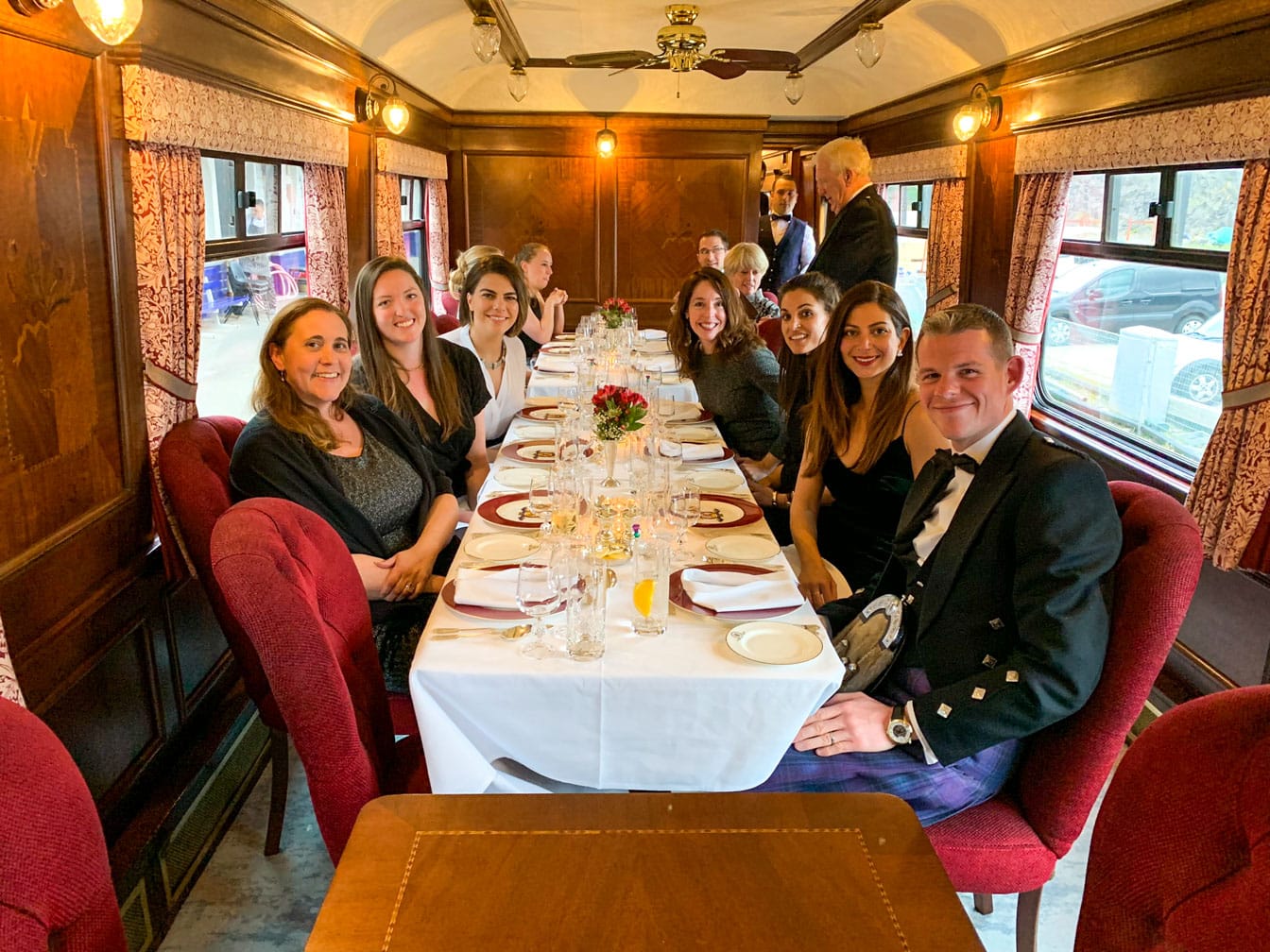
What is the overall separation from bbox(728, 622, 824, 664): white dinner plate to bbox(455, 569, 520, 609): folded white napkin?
484 mm

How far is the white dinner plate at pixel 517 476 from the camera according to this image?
120 inches

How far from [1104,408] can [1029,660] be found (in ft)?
11.3

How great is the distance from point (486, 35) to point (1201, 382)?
342 cm

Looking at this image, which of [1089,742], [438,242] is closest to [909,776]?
[1089,742]

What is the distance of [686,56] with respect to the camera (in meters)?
4.77

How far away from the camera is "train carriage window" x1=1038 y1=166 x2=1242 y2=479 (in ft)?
12.8

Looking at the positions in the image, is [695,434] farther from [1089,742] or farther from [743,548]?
[1089,742]

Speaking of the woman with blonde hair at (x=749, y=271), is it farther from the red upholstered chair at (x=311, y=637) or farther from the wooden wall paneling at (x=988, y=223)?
the red upholstered chair at (x=311, y=637)

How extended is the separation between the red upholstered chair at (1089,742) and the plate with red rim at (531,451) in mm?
1875

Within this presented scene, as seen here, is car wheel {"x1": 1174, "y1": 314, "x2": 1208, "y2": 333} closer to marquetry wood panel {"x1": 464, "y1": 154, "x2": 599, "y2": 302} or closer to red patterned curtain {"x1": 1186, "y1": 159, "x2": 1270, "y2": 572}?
red patterned curtain {"x1": 1186, "y1": 159, "x2": 1270, "y2": 572}

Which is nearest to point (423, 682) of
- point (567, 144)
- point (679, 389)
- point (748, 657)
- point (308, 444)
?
point (748, 657)

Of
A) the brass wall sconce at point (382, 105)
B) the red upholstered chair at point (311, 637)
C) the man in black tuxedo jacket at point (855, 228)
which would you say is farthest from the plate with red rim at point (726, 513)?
the brass wall sconce at point (382, 105)

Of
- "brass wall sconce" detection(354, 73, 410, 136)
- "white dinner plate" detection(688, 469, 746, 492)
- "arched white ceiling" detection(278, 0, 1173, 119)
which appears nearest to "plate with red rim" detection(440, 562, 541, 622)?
"white dinner plate" detection(688, 469, 746, 492)

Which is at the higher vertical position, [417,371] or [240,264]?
[240,264]
